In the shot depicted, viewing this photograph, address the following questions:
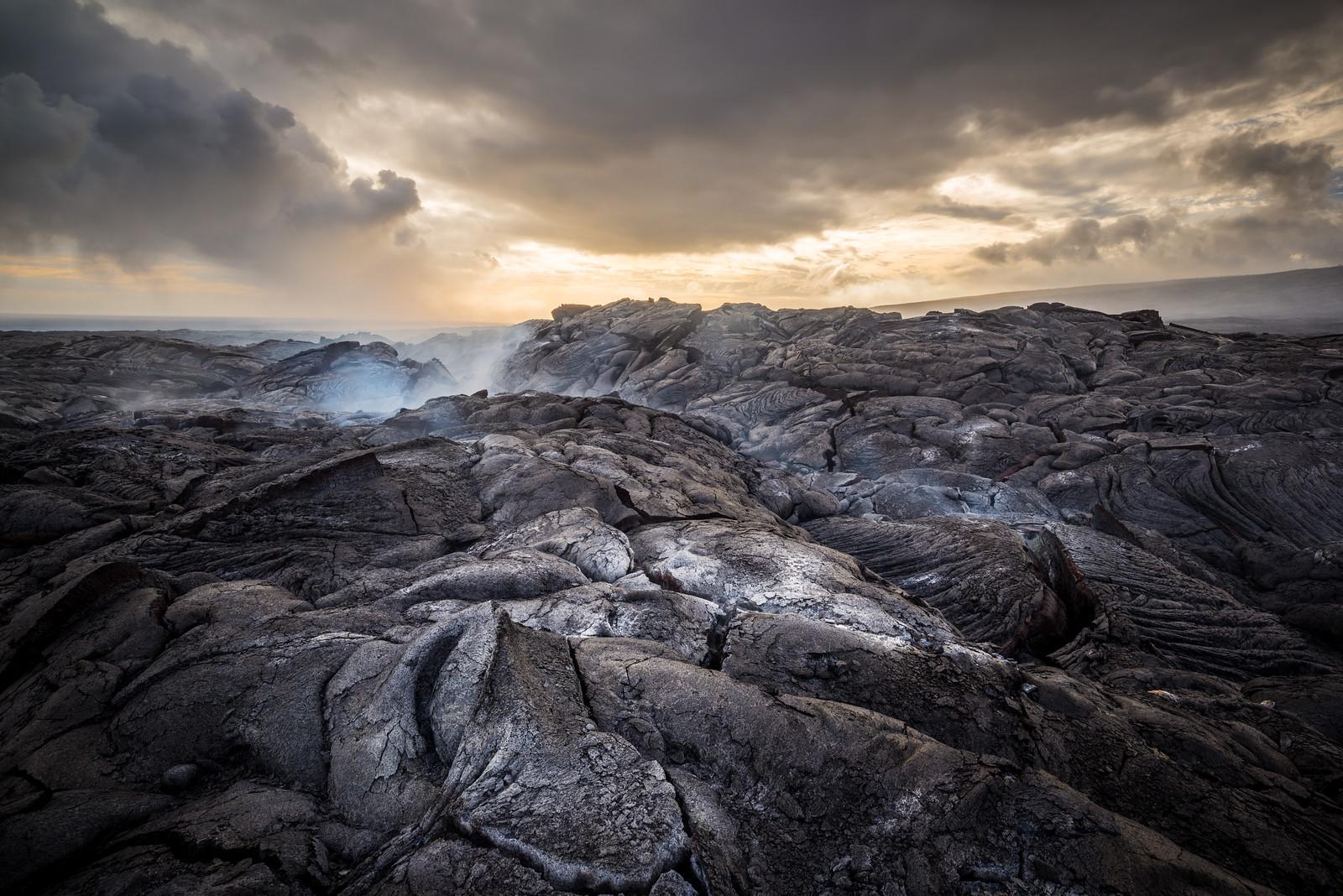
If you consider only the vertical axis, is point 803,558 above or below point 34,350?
below

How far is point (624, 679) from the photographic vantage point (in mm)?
5418

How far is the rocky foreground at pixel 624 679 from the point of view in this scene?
150 inches

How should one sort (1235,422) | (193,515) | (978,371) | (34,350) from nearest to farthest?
(193,515) → (1235,422) → (978,371) → (34,350)

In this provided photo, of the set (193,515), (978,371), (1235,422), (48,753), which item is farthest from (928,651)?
(978,371)

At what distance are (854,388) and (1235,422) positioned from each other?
16629 mm

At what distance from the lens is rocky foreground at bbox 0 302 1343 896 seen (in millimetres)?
3811

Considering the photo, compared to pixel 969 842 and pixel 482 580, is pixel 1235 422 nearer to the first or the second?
pixel 969 842

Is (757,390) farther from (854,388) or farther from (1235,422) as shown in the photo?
(1235,422)

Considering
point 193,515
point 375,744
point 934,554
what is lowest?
point 934,554

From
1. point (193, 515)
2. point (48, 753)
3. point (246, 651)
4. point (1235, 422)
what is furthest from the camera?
point (1235, 422)

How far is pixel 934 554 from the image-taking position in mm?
11758

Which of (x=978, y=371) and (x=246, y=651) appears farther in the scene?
(x=978, y=371)

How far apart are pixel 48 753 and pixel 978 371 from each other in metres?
37.1

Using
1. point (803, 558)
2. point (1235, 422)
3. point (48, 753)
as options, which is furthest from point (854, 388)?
point (48, 753)
